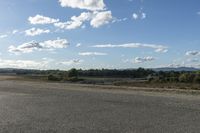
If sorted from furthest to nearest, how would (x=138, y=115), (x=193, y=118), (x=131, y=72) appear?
1. (x=131, y=72)
2. (x=138, y=115)
3. (x=193, y=118)

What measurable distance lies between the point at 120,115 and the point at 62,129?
4.68 m

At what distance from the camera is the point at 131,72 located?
4680 inches

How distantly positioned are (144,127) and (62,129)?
3217mm

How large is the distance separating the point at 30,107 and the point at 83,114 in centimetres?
496

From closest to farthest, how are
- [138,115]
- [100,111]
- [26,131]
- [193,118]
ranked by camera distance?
[26,131]
[193,118]
[138,115]
[100,111]

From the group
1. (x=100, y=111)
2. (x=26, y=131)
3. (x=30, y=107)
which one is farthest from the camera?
(x=30, y=107)

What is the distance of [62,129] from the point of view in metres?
15.4

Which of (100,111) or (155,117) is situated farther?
(100,111)

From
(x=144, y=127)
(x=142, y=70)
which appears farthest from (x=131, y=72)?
(x=144, y=127)

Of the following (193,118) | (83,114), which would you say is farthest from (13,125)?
(193,118)

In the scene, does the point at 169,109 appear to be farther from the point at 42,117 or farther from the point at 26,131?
the point at 26,131

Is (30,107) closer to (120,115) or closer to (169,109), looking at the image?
(120,115)

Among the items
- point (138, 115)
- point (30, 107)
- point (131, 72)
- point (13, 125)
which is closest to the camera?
point (13, 125)

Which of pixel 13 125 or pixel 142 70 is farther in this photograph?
pixel 142 70
